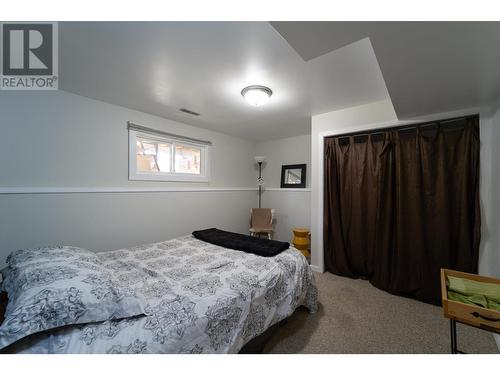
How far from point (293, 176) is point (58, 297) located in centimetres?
369

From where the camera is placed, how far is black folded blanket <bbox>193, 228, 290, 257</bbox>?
1981 millimetres

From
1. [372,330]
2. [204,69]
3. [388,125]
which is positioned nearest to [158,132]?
[204,69]

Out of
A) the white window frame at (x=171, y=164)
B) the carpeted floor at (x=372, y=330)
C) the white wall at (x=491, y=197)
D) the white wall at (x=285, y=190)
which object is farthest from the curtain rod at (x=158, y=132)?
the white wall at (x=491, y=197)

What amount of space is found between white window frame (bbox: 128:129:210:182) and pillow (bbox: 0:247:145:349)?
160 cm

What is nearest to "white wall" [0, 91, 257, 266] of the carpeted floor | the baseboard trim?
the baseboard trim

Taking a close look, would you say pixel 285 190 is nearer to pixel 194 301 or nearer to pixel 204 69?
pixel 204 69

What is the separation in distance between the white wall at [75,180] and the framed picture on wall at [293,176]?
1.94 meters

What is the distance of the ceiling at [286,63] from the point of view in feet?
3.45

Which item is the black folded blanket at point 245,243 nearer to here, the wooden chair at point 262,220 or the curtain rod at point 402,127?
the wooden chair at point 262,220

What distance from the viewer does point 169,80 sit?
1951mm

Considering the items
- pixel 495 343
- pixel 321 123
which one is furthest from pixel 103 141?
pixel 495 343

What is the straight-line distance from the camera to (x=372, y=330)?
1.74 meters
